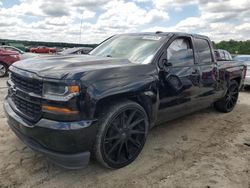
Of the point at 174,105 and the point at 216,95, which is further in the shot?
the point at 216,95

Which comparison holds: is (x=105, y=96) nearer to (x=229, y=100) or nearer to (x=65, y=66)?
(x=65, y=66)

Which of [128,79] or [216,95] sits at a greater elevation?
[128,79]

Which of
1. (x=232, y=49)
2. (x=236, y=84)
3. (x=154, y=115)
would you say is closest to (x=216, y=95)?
(x=236, y=84)

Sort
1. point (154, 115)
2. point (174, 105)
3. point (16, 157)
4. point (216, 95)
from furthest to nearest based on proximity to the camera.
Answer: point (216, 95) → point (174, 105) → point (154, 115) → point (16, 157)

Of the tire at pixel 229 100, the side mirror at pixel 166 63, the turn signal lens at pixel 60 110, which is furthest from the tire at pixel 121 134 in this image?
the tire at pixel 229 100

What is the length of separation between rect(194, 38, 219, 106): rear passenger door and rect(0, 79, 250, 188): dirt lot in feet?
2.41

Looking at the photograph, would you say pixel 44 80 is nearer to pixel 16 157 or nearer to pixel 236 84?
pixel 16 157

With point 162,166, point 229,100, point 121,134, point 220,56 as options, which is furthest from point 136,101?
point 220,56

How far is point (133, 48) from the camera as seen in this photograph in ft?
14.7

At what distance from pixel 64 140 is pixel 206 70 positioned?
10.6 feet

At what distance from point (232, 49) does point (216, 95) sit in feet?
121

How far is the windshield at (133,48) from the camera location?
4182 mm

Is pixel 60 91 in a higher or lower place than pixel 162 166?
higher

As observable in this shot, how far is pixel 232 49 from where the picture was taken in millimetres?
39656
